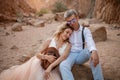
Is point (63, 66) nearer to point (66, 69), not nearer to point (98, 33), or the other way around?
point (66, 69)

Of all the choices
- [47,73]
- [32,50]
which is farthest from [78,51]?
[32,50]

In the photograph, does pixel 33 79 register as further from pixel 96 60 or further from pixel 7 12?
pixel 7 12

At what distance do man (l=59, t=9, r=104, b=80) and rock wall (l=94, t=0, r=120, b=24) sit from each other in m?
9.32

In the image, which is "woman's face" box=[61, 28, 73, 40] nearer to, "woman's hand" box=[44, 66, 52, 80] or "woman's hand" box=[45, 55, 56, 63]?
"woman's hand" box=[45, 55, 56, 63]

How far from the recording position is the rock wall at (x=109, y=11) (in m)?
13.3

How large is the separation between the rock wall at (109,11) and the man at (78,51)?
30.6 ft

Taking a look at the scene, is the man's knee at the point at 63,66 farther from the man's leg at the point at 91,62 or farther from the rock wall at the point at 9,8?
the rock wall at the point at 9,8

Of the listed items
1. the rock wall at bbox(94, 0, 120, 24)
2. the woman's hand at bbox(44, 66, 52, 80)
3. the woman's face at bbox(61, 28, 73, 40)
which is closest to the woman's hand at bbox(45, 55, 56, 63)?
the woman's hand at bbox(44, 66, 52, 80)

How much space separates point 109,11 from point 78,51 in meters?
10.1

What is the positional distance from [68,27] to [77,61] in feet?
1.98

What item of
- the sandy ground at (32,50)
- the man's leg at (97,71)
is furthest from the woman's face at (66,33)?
the sandy ground at (32,50)

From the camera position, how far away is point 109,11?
13.7 meters

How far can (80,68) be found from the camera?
4.41 meters

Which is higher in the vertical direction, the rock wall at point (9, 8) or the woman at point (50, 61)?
the rock wall at point (9, 8)
